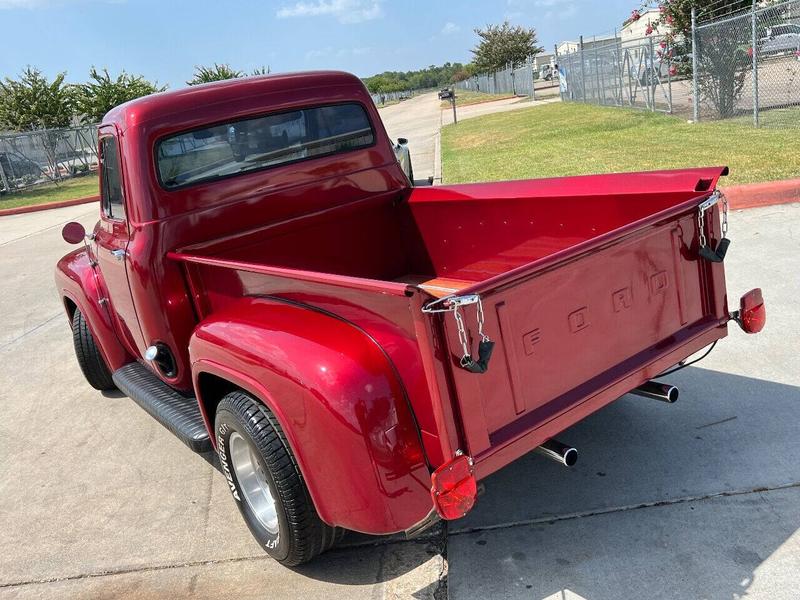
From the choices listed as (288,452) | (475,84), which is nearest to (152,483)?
(288,452)

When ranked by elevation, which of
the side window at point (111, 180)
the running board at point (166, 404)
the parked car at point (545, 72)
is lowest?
the parked car at point (545, 72)

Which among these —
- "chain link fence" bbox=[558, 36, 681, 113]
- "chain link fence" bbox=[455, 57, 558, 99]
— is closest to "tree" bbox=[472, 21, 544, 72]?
"chain link fence" bbox=[455, 57, 558, 99]

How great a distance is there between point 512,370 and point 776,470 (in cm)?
151

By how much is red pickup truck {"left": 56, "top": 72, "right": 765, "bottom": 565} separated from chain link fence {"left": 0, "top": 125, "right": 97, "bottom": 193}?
22934 millimetres

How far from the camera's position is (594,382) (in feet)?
9.15

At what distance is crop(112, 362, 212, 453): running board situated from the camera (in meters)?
3.41

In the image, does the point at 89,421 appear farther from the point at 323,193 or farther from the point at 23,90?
the point at 23,90

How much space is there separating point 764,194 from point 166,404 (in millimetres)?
6252

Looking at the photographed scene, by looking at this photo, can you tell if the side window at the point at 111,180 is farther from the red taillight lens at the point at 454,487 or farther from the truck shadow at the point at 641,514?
the red taillight lens at the point at 454,487

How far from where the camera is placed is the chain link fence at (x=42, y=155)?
2506 cm

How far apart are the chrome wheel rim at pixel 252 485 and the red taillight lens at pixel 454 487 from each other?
3.54 feet

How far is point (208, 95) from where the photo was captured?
155 inches

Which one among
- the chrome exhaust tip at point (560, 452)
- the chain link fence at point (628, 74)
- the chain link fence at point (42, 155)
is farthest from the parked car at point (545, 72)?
the chrome exhaust tip at point (560, 452)

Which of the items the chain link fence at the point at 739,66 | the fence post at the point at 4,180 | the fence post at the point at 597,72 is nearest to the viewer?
the chain link fence at the point at 739,66
